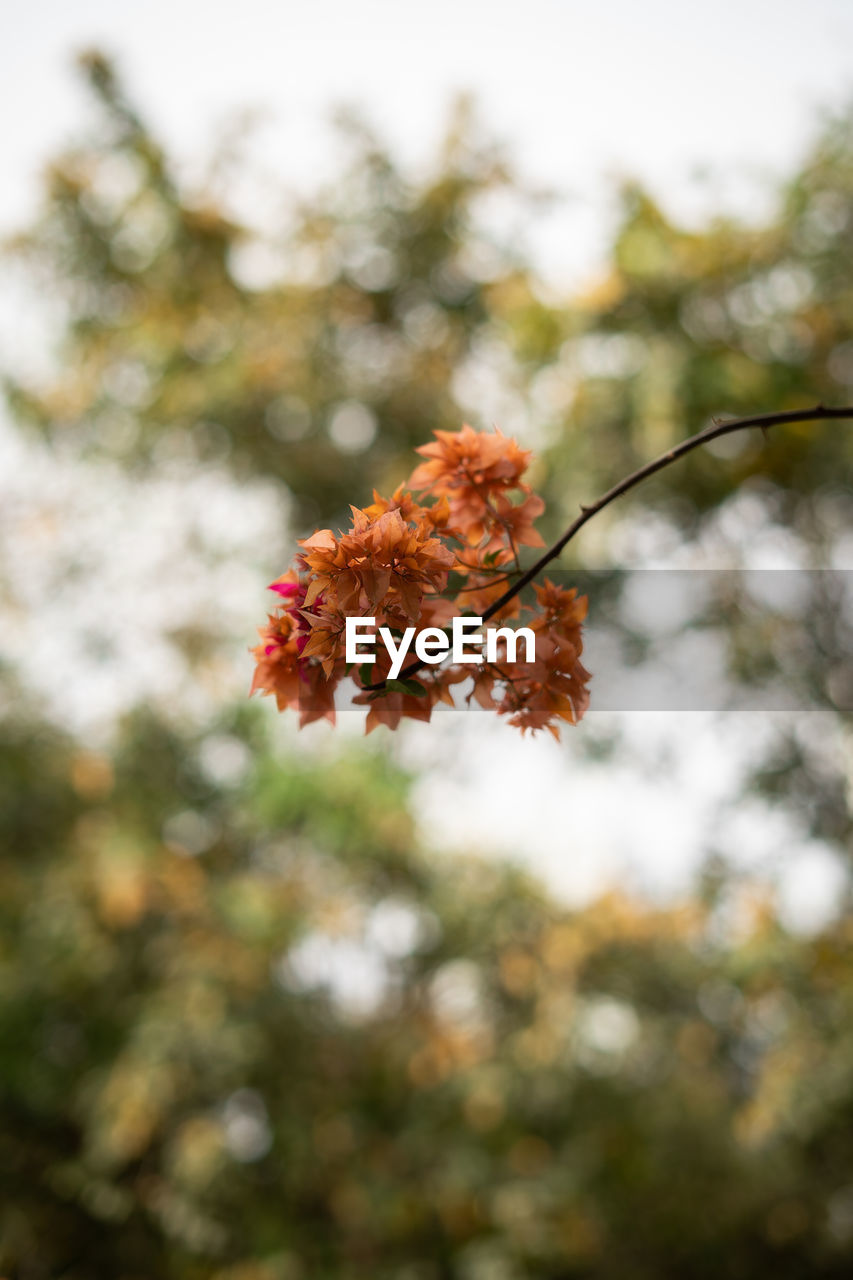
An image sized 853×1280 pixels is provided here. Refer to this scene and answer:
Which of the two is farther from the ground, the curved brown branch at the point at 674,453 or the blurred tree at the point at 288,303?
the blurred tree at the point at 288,303

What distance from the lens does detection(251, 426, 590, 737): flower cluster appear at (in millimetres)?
627

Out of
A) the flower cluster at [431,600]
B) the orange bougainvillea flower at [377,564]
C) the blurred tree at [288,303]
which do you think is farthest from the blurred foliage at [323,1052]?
the orange bougainvillea flower at [377,564]

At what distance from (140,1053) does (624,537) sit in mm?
3198

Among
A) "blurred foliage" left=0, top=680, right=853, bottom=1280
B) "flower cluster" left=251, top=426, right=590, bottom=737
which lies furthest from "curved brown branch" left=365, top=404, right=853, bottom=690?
"blurred foliage" left=0, top=680, right=853, bottom=1280

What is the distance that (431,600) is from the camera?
666 mm

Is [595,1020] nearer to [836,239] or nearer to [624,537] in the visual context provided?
[624,537]

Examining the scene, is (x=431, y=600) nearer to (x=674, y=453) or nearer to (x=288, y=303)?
(x=674, y=453)

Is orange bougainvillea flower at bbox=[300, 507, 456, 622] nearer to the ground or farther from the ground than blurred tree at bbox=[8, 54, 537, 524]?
nearer to the ground

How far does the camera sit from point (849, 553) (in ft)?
11.8

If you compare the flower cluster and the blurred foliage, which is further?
the blurred foliage

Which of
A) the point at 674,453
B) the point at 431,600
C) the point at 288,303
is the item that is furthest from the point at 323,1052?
the point at 674,453

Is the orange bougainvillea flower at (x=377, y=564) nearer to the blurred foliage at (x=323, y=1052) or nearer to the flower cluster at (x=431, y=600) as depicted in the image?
the flower cluster at (x=431, y=600)

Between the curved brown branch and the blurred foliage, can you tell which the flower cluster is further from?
the blurred foliage

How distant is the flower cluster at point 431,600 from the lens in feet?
2.06
